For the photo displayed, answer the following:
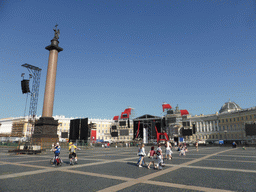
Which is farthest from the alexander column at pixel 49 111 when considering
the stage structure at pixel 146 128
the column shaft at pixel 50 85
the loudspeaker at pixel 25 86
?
the stage structure at pixel 146 128

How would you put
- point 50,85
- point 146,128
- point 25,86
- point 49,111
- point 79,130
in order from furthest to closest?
Result: point 146,128 → point 79,130 → point 50,85 → point 49,111 → point 25,86

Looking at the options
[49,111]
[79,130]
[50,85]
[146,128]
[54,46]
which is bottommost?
[79,130]

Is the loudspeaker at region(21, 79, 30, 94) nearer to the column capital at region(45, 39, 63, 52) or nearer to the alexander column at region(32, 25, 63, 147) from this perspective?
the alexander column at region(32, 25, 63, 147)

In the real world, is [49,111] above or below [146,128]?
above

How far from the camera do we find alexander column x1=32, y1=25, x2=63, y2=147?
28766 mm

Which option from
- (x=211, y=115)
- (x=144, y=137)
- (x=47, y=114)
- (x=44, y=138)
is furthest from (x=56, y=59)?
(x=211, y=115)

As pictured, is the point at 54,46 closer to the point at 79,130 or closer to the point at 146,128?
the point at 79,130

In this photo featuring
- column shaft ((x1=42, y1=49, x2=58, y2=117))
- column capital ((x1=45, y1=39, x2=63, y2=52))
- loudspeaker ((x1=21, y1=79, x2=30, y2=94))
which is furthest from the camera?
column capital ((x1=45, y1=39, x2=63, y2=52))

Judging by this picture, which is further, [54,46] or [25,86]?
[54,46]

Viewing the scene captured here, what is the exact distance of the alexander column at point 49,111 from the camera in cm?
2877

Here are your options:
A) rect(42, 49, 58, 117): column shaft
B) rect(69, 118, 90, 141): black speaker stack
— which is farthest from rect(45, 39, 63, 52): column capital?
rect(69, 118, 90, 141): black speaker stack

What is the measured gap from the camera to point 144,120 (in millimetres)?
64000

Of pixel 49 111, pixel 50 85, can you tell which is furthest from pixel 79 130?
pixel 50 85

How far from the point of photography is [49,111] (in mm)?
30266
